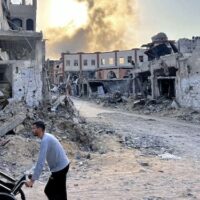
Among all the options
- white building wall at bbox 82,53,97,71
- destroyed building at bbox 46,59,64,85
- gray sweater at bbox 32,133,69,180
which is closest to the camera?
gray sweater at bbox 32,133,69,180

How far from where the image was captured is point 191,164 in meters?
12.2

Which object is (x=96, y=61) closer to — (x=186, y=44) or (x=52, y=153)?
(x=186, y=44)

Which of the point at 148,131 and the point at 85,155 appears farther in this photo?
the point at 148,131

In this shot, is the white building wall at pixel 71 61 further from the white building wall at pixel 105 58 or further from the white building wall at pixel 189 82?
the white building wall at pixel 189 82

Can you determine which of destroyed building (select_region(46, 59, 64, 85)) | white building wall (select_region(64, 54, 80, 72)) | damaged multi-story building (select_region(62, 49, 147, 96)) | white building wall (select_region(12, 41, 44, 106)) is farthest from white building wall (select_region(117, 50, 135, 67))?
white building wall (select_region(12, 41, 44, 106))

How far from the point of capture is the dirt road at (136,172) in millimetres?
8852

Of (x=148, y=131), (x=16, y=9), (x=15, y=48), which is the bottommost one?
(x=148, y=131)

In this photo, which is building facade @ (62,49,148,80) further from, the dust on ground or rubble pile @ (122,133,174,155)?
rubble pile @ (122,133,174,155)

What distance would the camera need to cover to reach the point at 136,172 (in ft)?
36.2

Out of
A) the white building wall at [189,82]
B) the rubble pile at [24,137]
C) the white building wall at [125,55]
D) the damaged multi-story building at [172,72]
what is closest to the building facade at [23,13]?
the damaged multi-story building at [172,72]

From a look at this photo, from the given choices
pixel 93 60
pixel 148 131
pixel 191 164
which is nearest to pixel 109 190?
pixel 191 164

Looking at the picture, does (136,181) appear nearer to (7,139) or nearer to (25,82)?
(7,139)

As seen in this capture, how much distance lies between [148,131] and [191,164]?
8268 mm

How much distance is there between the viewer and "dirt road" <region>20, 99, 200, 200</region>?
29.0ft
